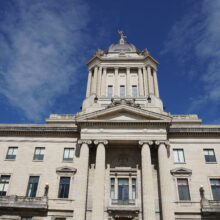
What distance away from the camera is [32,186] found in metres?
31.4

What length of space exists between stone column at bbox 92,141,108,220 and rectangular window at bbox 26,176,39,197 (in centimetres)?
787

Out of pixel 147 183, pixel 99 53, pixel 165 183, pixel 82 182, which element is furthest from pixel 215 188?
pixel 99 53

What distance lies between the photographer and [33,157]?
33.6 m

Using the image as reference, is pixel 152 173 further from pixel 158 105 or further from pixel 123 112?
pixel 158 105

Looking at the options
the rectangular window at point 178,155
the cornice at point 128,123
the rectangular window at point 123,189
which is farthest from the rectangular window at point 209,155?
the rectangular window at point 123,189

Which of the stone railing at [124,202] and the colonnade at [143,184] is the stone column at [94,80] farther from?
the stone railing at [124,202]

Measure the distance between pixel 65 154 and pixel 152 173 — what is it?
1179 centimetres

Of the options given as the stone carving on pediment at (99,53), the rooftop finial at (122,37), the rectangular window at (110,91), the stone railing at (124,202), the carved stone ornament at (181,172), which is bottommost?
the stone railing at (124,202)

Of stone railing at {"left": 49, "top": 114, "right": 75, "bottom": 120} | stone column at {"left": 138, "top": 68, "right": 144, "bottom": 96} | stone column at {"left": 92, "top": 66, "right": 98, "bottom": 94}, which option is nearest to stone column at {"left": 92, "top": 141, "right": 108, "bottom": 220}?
stone railing at {"left": 49, "top": 114, "right": 75, "bottom": 120}

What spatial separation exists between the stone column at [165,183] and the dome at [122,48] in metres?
24.9

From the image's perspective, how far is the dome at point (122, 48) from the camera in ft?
164

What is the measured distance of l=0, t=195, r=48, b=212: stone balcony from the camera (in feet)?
93.6

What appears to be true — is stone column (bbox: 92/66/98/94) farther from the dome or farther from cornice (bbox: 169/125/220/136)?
Answer: cornice (bbox: 169/125/220/136)

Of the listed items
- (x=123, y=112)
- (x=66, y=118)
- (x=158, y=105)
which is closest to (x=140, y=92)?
(x=158, y=105)
